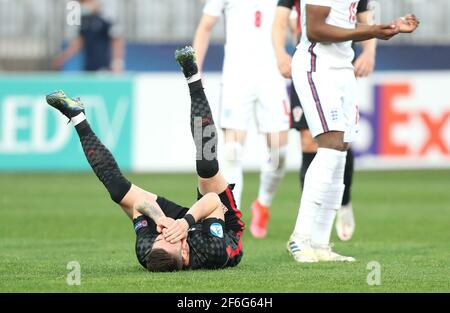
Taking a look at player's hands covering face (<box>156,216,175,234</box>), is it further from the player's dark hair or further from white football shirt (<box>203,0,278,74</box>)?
white football shirt (<box>203,0,278,74</box>)

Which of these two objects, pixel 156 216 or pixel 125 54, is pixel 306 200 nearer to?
pixel 156 216

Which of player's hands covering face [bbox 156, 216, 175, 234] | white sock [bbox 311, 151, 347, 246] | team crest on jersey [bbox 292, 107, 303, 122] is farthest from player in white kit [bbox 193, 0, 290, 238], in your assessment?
player's hands covering face [bbox 156, 216, 175, 234]

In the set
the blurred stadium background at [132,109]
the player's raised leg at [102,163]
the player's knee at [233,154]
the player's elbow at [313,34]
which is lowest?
the blurred stadium background at [132,109]

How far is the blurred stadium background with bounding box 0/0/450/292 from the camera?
7.51 m

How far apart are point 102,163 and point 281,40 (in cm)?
188

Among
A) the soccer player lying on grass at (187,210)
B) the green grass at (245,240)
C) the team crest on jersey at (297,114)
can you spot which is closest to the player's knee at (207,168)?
the soccer player lying on grass at (187,210)

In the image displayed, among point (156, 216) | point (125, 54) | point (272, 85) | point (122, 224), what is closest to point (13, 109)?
point (125, 54)

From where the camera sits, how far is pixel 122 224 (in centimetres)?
1137

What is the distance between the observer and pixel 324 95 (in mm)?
7832

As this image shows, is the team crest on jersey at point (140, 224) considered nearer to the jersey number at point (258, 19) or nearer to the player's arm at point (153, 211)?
the player's arm at point (153, 211)

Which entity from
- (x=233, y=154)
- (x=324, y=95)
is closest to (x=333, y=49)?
(x=324, y=95)

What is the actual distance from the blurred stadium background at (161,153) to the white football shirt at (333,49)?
4.45ft

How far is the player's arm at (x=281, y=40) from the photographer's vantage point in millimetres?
8641
